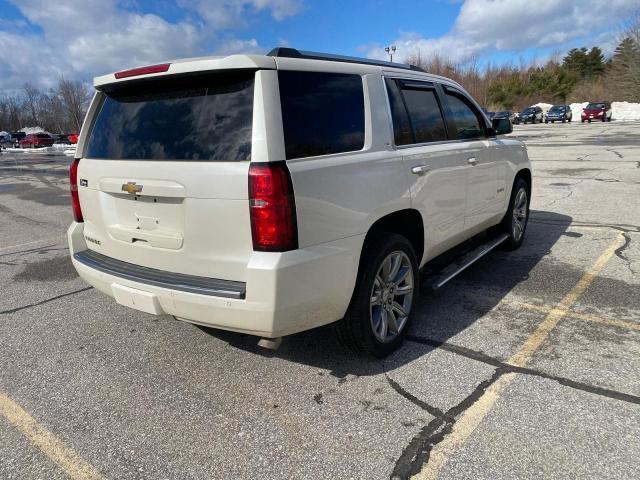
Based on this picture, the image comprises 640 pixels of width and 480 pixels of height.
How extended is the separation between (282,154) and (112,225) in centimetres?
139

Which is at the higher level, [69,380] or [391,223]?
[391,223]

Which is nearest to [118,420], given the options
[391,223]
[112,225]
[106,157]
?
[112,225]

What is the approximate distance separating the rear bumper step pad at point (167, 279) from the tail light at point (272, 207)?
30 centimetres

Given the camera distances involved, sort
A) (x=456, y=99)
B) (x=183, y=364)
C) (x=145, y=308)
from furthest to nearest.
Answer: (x=456, y=99) < (x=183, y=364) < (x=145, y=308)

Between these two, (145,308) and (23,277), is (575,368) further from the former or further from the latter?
(23,277)

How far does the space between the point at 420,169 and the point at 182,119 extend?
170 centimetres

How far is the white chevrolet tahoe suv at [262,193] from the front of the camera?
2520 mm

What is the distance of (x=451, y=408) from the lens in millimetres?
2752

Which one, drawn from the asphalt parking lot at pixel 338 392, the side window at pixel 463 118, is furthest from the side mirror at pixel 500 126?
the asphalt parking lot at pixel 338 392

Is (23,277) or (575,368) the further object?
(23,277)

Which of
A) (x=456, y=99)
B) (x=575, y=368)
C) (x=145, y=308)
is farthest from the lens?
(x=456, y=99)

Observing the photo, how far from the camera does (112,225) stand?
124 inches

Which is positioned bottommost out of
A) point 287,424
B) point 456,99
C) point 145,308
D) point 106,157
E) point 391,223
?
point 287,424

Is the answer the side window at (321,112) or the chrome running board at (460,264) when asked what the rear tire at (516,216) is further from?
the side window at (321,112)
